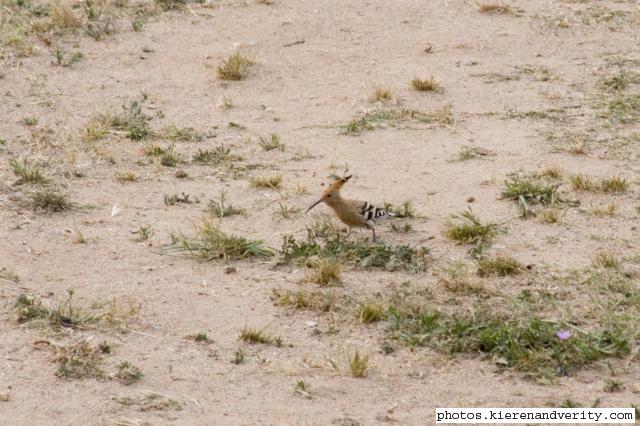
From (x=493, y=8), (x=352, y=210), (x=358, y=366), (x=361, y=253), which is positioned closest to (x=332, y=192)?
(x=352, y=210)

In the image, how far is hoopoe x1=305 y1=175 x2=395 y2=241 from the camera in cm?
770

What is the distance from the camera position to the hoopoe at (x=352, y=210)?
7695 millimetres

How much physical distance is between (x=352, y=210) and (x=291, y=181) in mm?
1203

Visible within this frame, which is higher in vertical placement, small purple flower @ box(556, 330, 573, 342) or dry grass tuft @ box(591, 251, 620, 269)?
small purple flower @ box(556, 330, 573, 342)

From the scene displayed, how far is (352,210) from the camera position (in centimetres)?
770

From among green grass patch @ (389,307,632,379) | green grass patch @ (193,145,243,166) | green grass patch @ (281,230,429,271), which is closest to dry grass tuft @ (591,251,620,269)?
green grass patch @ (389,307,632,379)

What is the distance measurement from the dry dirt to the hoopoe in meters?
0.22

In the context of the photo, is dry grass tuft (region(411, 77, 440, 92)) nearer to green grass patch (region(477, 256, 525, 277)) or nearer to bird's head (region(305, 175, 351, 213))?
bird's head (region(305, 175, 351, 213))

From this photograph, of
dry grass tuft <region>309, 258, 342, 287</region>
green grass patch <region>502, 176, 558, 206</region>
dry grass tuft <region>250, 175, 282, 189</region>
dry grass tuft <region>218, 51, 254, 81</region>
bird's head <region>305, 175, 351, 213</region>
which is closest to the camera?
dry grass tuft <region>309, 258, 342, 287</region>

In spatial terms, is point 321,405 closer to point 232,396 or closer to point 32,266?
point 232,396

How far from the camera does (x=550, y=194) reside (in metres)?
8.31

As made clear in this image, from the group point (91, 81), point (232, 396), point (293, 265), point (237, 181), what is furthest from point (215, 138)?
point (232, 396)

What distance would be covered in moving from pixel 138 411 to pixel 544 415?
1.98 metres

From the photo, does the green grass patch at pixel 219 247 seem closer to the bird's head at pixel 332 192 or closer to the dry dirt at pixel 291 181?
the dry dirt at pixel 291 181
